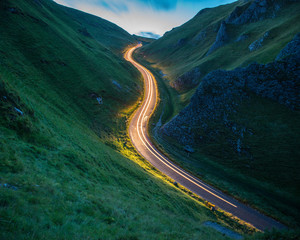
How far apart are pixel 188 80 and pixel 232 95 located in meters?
34.2

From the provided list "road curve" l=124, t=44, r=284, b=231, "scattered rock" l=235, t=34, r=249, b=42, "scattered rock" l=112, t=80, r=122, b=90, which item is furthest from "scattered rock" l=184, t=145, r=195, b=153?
"scattered rock" l=235, t=34, r=249, b=42

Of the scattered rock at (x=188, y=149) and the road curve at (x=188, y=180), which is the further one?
the scattered rock at (x=188, y=149)

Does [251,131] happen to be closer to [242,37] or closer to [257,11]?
[242,37]

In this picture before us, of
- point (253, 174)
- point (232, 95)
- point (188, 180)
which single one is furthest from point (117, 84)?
point (253, 174)

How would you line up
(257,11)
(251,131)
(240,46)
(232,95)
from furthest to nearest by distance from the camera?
(257,11) < (240,46) < (232,95) < (251,131)

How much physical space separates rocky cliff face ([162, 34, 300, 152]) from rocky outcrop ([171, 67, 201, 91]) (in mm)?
25703

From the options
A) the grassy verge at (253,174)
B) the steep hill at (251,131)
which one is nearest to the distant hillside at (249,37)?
the steep hill at (251,131)

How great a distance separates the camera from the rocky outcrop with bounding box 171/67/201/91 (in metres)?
67.2

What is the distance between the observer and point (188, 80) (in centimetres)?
7012

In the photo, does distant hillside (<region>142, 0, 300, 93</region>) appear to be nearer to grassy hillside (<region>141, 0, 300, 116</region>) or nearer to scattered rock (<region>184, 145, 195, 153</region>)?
grassy hillside (<region>141, 0, 300, 116</region>)

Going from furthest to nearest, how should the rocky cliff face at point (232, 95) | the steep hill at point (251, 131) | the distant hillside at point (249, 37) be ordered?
the distant hillside at point (249, 37) < the rocky cliff face at point (232, 95) < the steep hill at point (251, 131)

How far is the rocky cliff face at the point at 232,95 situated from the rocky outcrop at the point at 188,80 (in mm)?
25703

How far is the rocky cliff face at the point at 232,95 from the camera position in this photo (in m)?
33.3

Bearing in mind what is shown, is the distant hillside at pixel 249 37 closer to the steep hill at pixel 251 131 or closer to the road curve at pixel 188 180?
the steep hill at pixel 251 131
